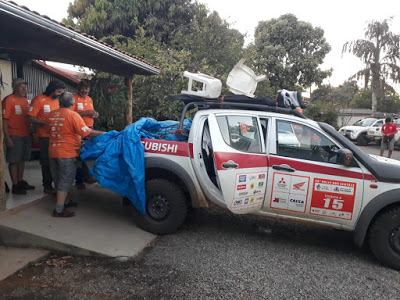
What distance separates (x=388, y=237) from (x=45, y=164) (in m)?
4.76

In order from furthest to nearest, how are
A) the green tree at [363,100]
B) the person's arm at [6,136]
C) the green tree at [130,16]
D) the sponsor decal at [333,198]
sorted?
the green tree at [363,100] → the green tree at [130,16] → the person's arm at [6,136] → the sponsor decal at [333,198]

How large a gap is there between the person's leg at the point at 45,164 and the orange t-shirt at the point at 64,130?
0.66 m

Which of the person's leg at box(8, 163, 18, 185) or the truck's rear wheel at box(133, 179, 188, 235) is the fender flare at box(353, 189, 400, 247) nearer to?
the truck's rear wheel at box(133, 179, 188, 235)

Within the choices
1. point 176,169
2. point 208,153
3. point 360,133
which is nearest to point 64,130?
point 176,169

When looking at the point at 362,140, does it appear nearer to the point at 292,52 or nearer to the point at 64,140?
the point at 292,52

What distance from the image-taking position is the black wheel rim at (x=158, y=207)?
175 inches

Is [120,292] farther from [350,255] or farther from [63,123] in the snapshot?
[350,255]

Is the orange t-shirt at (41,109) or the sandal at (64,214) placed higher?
the orange t-shirt at (41,109)

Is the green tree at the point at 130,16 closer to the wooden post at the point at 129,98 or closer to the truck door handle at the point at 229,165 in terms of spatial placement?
the wooden post at the point at 129,98

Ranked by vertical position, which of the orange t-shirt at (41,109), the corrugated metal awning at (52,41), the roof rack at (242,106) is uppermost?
the corrugated metal awning at (52,41)

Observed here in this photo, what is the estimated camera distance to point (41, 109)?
4.96m

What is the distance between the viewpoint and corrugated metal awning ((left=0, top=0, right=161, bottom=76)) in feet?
12.7

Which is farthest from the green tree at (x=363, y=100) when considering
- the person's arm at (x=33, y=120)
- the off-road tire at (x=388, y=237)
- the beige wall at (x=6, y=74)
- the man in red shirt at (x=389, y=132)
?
the person's arm at (x=33, y=120)

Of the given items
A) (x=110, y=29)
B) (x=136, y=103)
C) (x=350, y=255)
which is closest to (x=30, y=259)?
(x=350, y=255)
